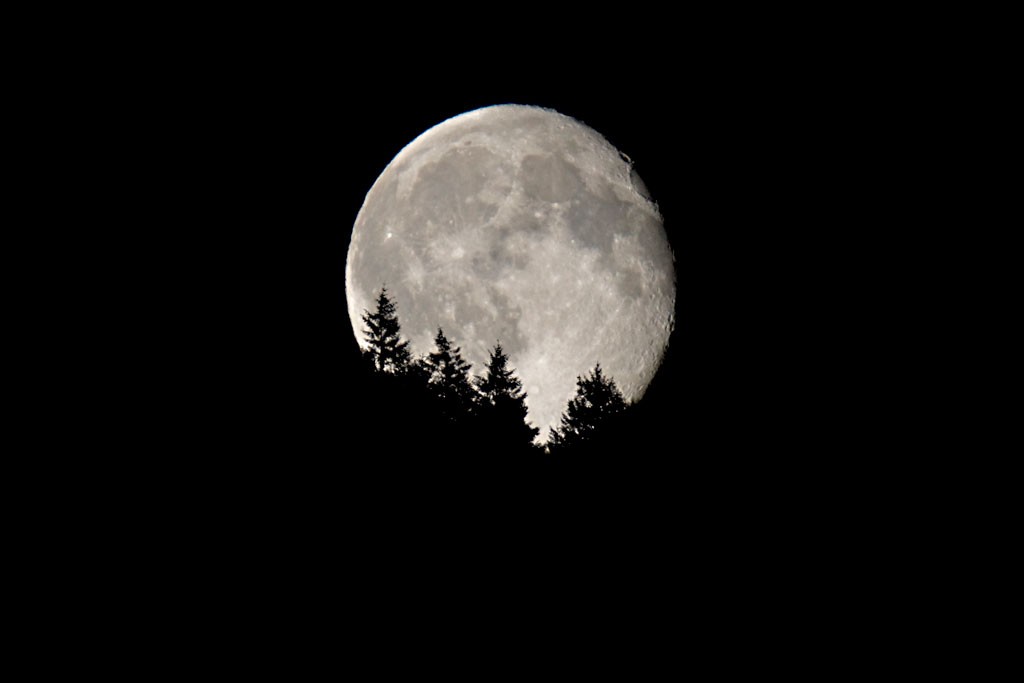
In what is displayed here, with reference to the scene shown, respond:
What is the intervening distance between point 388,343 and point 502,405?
1.35 metres

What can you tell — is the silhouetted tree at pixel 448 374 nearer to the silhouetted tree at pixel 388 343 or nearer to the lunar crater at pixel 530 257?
the lunar crater at pixel 530 257

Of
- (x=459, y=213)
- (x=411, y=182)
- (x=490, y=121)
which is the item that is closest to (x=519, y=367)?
(x=459, y=213)

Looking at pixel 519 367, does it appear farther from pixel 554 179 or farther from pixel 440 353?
pixel 554 179

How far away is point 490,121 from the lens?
6527 mm

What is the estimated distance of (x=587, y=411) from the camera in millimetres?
6250

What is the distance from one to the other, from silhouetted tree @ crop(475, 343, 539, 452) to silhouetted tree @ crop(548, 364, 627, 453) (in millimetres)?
301

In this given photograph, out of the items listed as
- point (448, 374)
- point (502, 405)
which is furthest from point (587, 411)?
point (448, 374)

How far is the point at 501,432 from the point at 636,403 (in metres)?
1.55

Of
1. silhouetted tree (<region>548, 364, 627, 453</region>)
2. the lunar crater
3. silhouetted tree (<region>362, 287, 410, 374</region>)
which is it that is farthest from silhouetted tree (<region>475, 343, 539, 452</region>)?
silhouetted tree (<region>362, 287, 410, 374</region>)

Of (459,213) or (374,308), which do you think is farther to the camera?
(374,308)

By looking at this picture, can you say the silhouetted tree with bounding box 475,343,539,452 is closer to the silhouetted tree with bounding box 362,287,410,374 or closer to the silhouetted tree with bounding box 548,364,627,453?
the silhouetted tree with bounding box 548,364,627,453

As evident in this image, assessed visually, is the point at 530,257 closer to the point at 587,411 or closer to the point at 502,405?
the point at 502,405

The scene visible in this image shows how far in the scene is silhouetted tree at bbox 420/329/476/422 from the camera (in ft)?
19.9

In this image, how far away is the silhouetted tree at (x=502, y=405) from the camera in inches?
236
